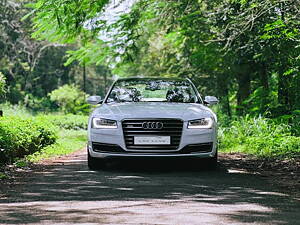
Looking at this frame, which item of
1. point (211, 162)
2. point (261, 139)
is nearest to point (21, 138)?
point (211, 162)

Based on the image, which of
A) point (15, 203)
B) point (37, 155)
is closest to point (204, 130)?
point (15, 203)

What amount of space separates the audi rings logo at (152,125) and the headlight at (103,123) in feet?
1.60

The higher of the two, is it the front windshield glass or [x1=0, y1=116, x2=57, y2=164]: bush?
the front windshield glass

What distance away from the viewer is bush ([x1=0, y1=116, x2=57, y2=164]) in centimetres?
973

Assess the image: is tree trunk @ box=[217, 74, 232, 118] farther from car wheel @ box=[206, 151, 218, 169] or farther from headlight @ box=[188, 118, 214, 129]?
headlight @ box=[188, 118, 214, 129]

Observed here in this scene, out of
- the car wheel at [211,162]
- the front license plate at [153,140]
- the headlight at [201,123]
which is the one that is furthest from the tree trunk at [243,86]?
the front license plate at [153,140]

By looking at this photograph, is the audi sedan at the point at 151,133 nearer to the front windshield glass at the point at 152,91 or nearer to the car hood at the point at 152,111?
the car hood at the point at 152,111

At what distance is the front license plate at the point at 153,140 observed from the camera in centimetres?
839

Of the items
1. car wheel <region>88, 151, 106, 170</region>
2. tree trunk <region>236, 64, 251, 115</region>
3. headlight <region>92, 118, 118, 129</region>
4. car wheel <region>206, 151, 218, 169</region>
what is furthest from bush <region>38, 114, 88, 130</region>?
car wheel <region>206, 151, 218, 169</region>

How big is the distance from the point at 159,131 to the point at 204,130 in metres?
0.77

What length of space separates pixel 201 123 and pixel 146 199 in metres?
2.81

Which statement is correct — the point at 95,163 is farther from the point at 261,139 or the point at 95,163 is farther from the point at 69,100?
the point at 69,100

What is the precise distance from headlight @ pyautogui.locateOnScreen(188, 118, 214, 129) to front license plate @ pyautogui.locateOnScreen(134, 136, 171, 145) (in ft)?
1.45

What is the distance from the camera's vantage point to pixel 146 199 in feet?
19.8
